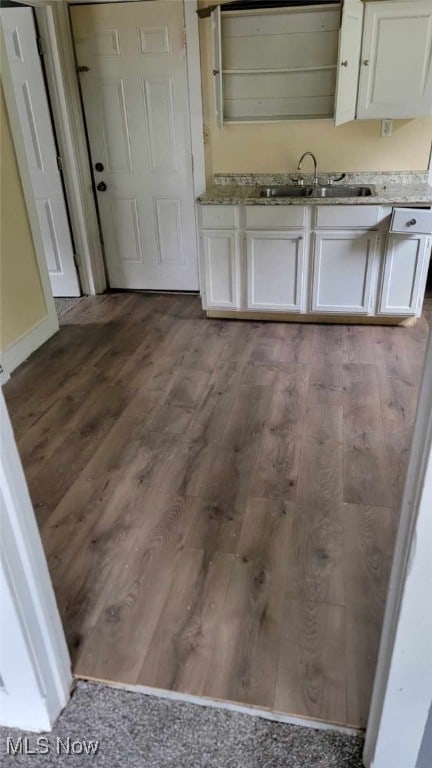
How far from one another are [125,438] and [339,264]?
1.89 metres

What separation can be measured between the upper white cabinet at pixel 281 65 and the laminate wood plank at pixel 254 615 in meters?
2.54

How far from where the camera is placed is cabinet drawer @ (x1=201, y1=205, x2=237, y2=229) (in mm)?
3555

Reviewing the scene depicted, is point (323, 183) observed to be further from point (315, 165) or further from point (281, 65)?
point (281, 65)

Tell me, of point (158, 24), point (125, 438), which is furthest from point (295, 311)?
point (158, 24)

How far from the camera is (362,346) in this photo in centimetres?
350

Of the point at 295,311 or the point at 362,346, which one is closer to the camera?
the point at 362,346

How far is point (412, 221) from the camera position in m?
3.29

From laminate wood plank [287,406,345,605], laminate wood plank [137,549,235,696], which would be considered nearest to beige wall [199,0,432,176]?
laminate wood plank [287,406,345,605]

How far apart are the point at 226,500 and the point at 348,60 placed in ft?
8.75

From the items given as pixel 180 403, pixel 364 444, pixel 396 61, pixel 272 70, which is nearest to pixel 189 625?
pixel 364 444

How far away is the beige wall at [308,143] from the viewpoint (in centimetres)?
370

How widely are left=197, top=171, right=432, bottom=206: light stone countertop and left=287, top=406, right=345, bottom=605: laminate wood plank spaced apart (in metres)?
1.48

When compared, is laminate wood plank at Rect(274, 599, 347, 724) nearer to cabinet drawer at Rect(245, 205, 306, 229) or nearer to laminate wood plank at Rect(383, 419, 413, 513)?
laminate wood plank at Rect(383, 419, 413, 513)

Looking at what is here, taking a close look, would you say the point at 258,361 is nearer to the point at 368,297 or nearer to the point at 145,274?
the point at 368,297
